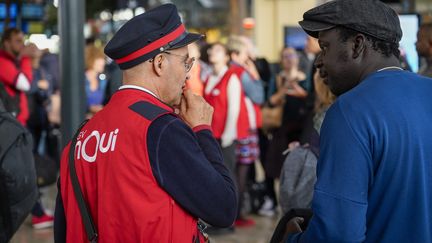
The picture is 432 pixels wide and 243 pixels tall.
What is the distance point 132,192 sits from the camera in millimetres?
2613

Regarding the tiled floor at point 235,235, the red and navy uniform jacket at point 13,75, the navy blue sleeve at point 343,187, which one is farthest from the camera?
the red and navy uniform jacket at point 13,75

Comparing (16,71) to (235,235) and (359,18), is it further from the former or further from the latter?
(359,18)

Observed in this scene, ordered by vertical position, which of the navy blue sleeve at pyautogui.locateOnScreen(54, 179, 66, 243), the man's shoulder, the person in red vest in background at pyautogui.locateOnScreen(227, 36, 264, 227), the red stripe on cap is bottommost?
the person in red vest in background at pyautogui.locateOnScreen(227, 36, 264, 227)

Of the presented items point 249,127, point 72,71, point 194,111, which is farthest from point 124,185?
point 249,127

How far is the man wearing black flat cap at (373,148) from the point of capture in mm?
2369

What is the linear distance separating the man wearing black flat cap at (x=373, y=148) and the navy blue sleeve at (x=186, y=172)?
32 cm

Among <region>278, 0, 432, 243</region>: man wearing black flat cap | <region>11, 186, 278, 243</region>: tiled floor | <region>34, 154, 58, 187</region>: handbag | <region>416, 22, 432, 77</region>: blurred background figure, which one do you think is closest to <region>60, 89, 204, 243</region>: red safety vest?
<region>278, 0, 432, 243</region>: man wearing black flat cap

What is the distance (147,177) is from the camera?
260 centimetres

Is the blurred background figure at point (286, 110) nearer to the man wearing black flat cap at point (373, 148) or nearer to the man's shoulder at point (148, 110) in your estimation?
the man's shoulder at point (148, 110)

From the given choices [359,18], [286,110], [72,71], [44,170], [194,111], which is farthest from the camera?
[286,110]

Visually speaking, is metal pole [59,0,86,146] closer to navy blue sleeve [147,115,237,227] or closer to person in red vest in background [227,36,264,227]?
person in red vest in background [227,36,264,227]

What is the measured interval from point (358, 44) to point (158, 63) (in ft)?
2.26

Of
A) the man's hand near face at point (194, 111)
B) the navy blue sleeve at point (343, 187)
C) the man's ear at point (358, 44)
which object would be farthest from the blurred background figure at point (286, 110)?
the navy blue sleeve at point (343, 187)

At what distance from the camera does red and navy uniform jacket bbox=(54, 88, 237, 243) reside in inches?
102
